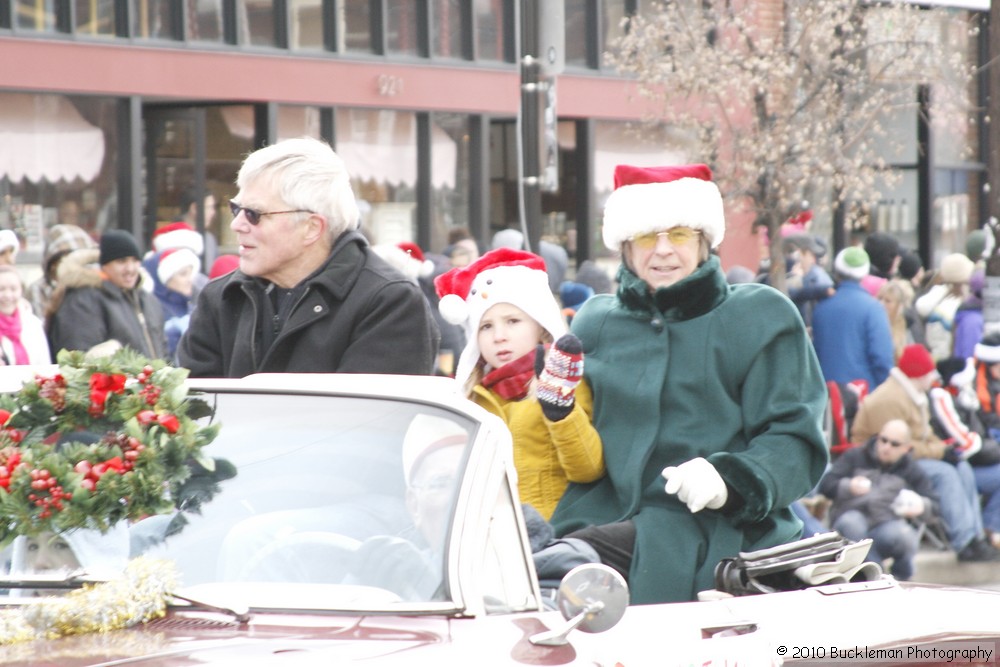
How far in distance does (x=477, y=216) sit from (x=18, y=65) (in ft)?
19.2

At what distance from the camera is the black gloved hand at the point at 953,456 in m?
10.3

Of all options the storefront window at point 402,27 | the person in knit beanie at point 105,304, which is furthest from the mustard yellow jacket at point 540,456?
the storefront window at point 402,27

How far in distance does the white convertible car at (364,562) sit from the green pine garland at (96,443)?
6cm

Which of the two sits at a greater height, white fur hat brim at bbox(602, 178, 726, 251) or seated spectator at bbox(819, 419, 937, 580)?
white fur hat brim at bbox(602, 178, 726, 251)

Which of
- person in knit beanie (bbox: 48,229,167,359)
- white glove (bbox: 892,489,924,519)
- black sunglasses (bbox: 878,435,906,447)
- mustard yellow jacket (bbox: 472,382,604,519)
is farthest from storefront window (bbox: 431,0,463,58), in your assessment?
mustard yellow jacket (bbox: 472,382,604,519)

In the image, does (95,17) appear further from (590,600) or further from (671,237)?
(590,600)

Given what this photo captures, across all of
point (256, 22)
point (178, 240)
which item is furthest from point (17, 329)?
point (256, 22)

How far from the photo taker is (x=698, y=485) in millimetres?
4398

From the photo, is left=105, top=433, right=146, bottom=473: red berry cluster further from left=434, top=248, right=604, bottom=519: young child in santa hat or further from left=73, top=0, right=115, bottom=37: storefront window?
left=73, top=0, right=115, bottom=37: storefront window

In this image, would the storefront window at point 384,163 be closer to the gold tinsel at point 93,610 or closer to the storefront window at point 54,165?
the storefront window at point 54,165

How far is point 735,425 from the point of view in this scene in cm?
468

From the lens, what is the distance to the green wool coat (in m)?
4.54

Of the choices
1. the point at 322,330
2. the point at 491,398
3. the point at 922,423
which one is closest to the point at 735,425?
the point at 491,398

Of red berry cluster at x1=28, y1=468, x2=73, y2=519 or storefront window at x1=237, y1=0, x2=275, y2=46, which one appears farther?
storefront window at x1=237, y1=0, x2=275, y2=46
